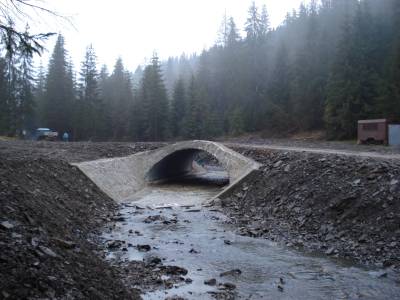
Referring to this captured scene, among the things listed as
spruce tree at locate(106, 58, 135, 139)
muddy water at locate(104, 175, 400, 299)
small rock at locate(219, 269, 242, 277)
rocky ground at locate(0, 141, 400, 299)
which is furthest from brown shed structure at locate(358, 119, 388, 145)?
spruce tree at locate(106, 58, 135, 139)

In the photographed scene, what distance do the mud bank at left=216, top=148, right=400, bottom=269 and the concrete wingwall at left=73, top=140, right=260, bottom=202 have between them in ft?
12.4

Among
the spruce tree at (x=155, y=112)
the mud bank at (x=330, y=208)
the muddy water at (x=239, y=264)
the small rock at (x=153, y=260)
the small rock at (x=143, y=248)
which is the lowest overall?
the muddy water at (x=239, y=264)

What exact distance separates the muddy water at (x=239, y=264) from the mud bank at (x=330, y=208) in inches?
33.2

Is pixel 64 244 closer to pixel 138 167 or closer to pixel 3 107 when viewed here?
pixel 138 167

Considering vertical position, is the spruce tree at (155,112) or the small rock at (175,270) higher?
the spruce tree at (155,112)

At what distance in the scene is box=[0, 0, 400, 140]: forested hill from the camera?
40719mm

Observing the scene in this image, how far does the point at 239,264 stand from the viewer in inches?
435

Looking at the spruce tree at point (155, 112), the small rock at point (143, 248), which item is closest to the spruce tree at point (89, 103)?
the spruce tree at point (155, 112)

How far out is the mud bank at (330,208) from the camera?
11.4 m

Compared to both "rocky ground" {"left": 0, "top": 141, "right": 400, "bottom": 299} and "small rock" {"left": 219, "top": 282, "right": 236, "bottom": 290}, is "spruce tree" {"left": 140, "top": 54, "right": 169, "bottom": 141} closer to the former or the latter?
"rocky ground" {"left": 0, "top": 141, "right": 400, "bottom": 299}

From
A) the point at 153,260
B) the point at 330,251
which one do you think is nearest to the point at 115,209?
the point at 153,260

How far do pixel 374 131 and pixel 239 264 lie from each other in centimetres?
2145

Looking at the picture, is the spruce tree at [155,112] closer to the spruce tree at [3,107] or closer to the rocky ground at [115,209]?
the spruce tree at [3,107]

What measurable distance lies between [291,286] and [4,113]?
1838 inches
